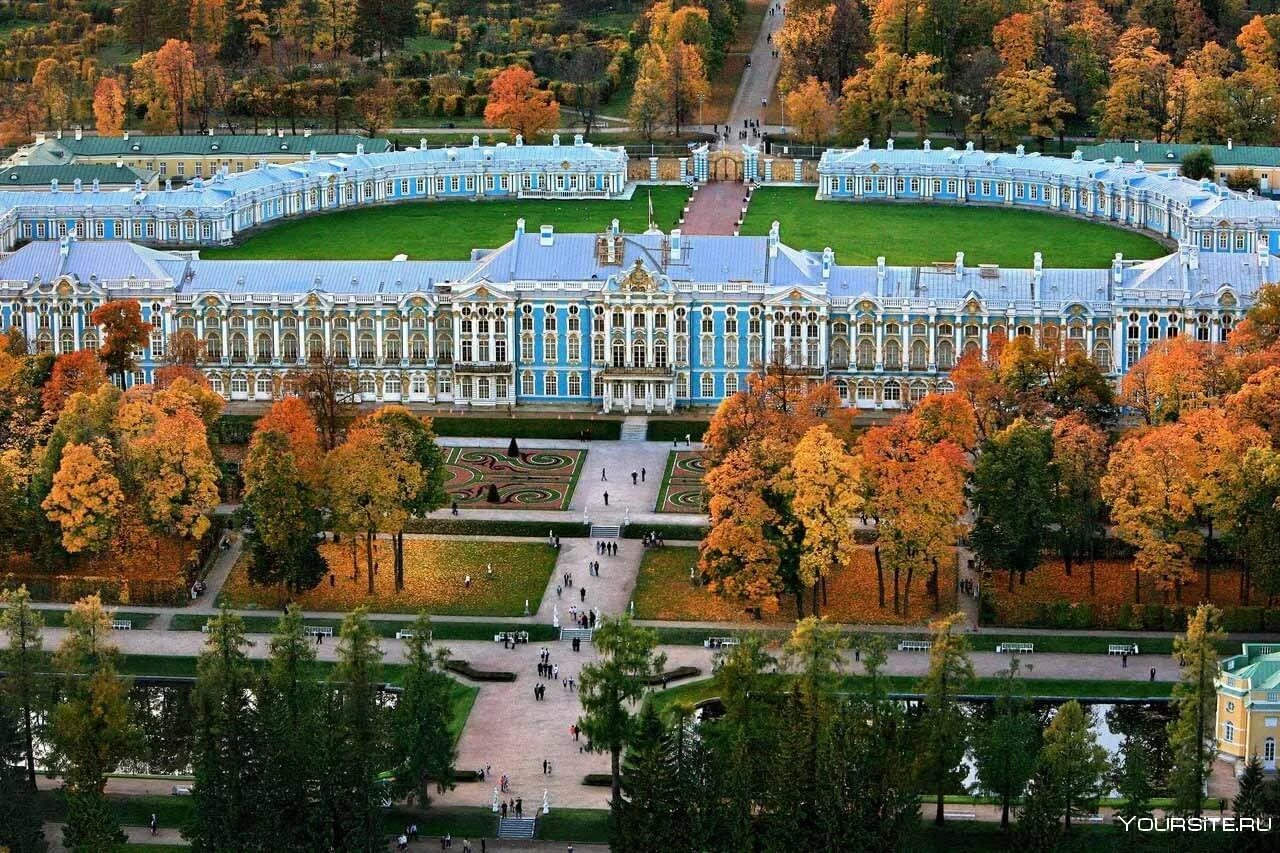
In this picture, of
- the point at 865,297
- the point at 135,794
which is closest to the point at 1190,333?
the point at 865,297

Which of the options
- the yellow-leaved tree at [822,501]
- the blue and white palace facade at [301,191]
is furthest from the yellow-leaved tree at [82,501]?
the blue and white palace facade at [301,191]

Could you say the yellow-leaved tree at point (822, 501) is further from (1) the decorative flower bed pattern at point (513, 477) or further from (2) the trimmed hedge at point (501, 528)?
(1) the decorative flower bed pattern at point (513, 477)

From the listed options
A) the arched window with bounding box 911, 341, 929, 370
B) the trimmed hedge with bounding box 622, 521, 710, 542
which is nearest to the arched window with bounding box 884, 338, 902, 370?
the arched window with bounding box 911, 341, 929, 370

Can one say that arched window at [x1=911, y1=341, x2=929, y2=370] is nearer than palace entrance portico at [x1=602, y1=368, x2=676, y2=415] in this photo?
Yes

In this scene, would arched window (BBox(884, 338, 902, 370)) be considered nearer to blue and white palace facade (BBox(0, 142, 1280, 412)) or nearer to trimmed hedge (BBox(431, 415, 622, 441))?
blue and white palace facade (BBox(0, 142, 1280, 412))

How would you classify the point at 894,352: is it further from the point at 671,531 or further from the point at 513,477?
the point at 671,531
